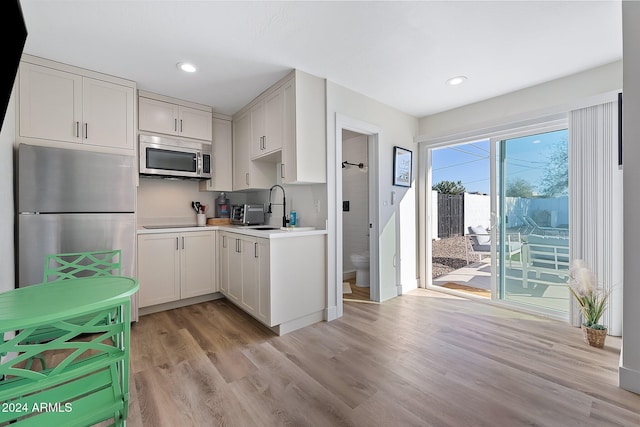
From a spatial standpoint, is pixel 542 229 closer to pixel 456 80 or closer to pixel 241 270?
pixel 456 80

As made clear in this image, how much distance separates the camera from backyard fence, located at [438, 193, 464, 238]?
192 inches

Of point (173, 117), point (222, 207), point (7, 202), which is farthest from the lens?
point (222, 207)

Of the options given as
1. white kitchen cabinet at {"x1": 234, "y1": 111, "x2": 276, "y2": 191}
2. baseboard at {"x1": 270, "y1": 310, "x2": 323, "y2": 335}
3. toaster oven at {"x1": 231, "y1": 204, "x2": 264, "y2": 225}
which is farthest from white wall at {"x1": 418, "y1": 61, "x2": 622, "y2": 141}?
baseboard at {"x1": 270, "y1": 310, "x2": 323, "y2": 335}

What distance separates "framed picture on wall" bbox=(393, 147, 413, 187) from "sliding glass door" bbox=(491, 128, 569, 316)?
98 cm

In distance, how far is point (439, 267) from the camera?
494cm

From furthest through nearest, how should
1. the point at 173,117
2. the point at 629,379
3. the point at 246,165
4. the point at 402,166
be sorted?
the point at 402,166 → the point at 246,165 → the point at 173,117 → the point at 629,379

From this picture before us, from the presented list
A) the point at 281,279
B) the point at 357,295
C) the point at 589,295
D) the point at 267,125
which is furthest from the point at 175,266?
the point at 589,295

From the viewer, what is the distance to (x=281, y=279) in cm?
249

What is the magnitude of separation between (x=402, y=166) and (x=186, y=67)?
2.67 metres

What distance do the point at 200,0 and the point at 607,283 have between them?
3880mm

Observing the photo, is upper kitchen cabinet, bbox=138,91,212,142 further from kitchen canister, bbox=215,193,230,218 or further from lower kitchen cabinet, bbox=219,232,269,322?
lower kitchen cabinet, bbox=219,232,269,322

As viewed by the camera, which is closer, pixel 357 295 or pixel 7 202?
pixel 7 202

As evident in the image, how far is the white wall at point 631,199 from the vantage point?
167cm

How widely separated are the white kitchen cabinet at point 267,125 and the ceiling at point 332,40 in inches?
7.6
